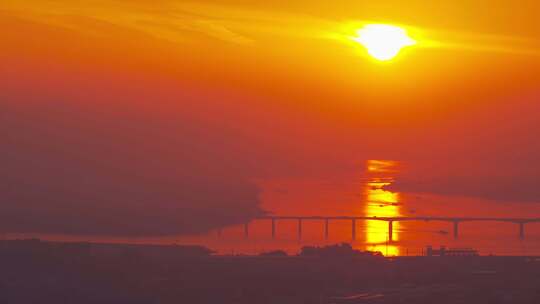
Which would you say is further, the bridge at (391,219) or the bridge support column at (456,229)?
the bridge support column at (456,229)

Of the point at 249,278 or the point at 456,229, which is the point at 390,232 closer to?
the point at 456,229

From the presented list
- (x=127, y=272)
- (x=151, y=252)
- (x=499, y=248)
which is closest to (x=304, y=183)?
(x=499, y=248)

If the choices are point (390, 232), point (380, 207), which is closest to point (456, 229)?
point (390, 232)

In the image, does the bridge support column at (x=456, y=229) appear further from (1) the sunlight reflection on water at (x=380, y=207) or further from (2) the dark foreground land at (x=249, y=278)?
(2) the dark foreground land at (x=249, y=278)

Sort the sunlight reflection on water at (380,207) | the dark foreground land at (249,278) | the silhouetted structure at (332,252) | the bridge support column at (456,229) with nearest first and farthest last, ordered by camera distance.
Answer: the dark foreground land at (249,278), the silhouetted structure at (332,252), the sunlight reflection on water at (380,207), the bridge support column at (456,229)

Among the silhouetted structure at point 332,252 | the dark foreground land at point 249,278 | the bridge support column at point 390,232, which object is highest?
the bridge support column at point 390,232

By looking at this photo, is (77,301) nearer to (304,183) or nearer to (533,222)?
(533,222)

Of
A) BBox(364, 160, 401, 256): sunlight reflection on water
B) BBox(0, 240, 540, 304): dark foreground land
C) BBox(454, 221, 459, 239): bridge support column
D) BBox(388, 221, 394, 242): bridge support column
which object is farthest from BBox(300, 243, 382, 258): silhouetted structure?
BBox(454, 221, 459, 239): bridge support column

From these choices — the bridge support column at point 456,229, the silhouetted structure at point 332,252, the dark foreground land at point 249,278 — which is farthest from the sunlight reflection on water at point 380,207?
the dark foreground land at point 249,278

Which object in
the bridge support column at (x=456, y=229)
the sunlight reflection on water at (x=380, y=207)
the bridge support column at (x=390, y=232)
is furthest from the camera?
the bridge support column at (x=456, y=229)
